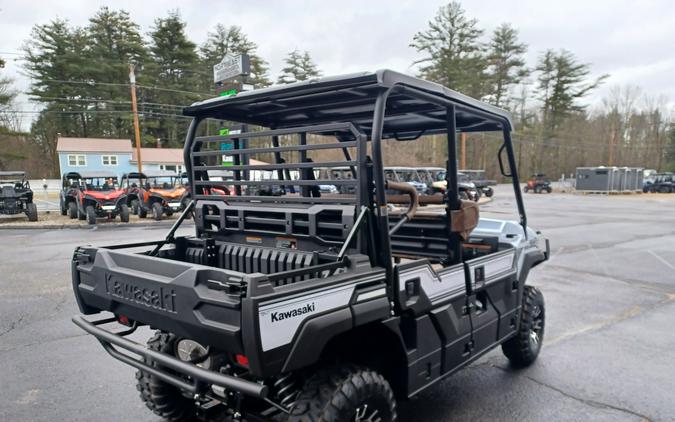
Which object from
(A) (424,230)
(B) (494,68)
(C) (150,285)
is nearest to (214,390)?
(C) (150,285)

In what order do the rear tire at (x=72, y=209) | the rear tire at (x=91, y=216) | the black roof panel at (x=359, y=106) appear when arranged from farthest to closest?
the rear tire at (x=72, y=209), the rear tire at (x=91, y=216), the black roof panel at (x=359, y=106)

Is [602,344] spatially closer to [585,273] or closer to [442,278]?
[442,278]

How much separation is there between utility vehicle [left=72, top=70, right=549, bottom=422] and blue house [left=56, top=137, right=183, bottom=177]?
4013 cm

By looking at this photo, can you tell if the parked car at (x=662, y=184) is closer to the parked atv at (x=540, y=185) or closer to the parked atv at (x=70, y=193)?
the parked atv at (x=540, y=185)

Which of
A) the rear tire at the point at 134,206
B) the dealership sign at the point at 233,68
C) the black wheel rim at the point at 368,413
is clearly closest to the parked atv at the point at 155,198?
the rear tire at the point at 134,206

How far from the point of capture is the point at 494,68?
160ft

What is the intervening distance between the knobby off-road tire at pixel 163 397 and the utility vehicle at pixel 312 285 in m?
0.01

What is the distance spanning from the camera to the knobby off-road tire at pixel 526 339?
149 inches

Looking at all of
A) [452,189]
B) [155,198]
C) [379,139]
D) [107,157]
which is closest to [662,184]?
[155,198]

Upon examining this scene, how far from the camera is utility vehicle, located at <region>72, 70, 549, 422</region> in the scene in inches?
74.3

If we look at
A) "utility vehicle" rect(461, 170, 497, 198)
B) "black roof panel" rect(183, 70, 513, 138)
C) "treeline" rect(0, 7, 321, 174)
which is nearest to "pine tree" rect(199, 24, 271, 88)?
"treeline" rect(0, 7, 321, 174)

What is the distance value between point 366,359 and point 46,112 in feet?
151

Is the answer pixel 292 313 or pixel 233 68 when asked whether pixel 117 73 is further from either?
pixel 292 313

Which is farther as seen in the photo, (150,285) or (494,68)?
(494,68)
